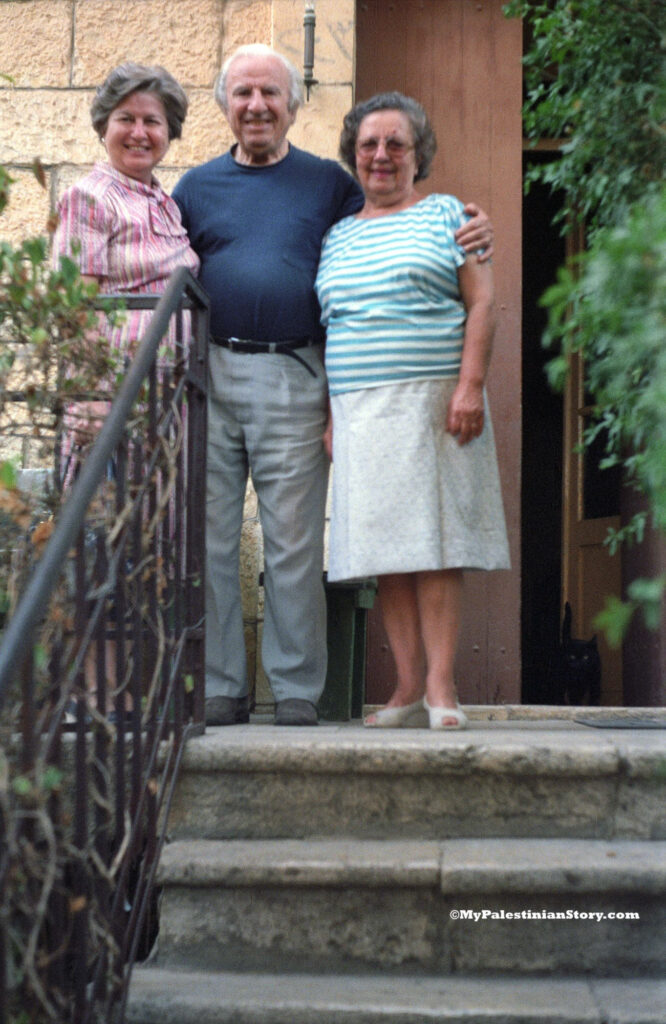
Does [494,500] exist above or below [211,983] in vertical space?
above

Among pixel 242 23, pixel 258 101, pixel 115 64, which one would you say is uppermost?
pixel 242 23

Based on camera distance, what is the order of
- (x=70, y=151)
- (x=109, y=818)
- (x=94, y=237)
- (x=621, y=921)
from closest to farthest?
(x=109, y=818)
(x=621, y=921)
(x=94, y=237)
(x=70, y=151)

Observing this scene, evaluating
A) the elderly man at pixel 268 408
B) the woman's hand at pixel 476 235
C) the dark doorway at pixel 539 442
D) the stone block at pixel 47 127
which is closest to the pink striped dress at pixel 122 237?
the elderly man at pixel 268 408

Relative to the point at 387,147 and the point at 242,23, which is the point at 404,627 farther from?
the point at 242,23

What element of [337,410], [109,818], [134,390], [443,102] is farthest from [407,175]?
[109,818]

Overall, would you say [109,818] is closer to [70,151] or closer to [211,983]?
[211,983]

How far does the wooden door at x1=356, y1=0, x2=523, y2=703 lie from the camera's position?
4289mm

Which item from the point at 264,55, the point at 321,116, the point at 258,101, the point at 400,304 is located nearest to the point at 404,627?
the point at 400,304

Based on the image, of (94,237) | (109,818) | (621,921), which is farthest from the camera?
(94,237)

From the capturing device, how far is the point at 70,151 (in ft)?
13.9

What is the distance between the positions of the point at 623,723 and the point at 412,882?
111 centimetres

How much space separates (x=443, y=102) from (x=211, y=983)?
327 centimetres

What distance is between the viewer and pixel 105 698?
2.18 meters

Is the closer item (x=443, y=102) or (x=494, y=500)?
(x=494, y=500)
